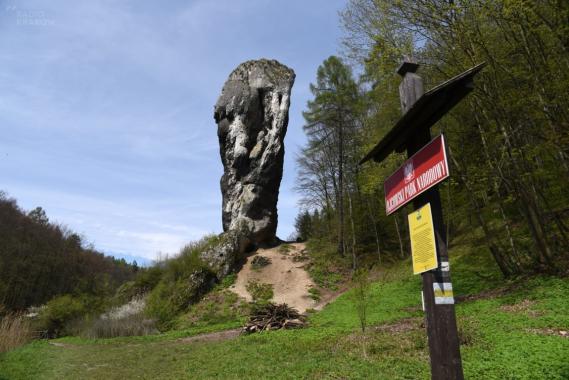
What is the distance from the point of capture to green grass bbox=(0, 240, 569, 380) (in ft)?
19.4

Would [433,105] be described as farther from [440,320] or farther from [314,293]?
[314,293]

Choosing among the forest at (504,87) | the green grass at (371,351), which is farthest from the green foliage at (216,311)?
the forest at (504,87)

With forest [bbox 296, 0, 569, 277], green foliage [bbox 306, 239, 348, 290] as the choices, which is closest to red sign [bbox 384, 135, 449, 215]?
forest [bbox 296, 0, 569, 277]

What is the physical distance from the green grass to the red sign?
11.5 feet

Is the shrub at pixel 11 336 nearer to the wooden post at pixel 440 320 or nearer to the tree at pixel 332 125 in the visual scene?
the wooden post at pixel 440 320

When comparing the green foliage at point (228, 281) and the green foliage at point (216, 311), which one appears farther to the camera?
the green foliage at point (228, 281)

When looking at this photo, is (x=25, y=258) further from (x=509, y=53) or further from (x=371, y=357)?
(x=509, y=53)

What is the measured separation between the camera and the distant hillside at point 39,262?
91.2 feet

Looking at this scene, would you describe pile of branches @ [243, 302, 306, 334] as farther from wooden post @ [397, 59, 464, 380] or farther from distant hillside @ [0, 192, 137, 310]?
distant hillside @ [0, 192, 137, 310]

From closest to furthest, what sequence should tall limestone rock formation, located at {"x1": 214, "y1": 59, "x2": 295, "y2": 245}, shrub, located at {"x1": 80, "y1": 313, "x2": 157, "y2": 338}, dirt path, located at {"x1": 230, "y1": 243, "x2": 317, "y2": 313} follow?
shrub, located at {"x1": 80, "y1": 313, "x2": 157, "y2": 338} < dirt path, located at {"x1": 230, "y1": 243, "x2": 317, "y2": 313} < tall limestone rock formation, located at {"x1": 214, "y1": 59, "x2": 295, "y2": 245}

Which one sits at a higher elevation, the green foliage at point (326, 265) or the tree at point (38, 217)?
the tree at point (38, 217)

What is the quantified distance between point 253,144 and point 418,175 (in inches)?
1107

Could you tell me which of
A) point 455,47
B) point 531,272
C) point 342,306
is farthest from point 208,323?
point 455,47

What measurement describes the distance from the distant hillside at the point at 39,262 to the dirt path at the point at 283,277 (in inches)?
385
